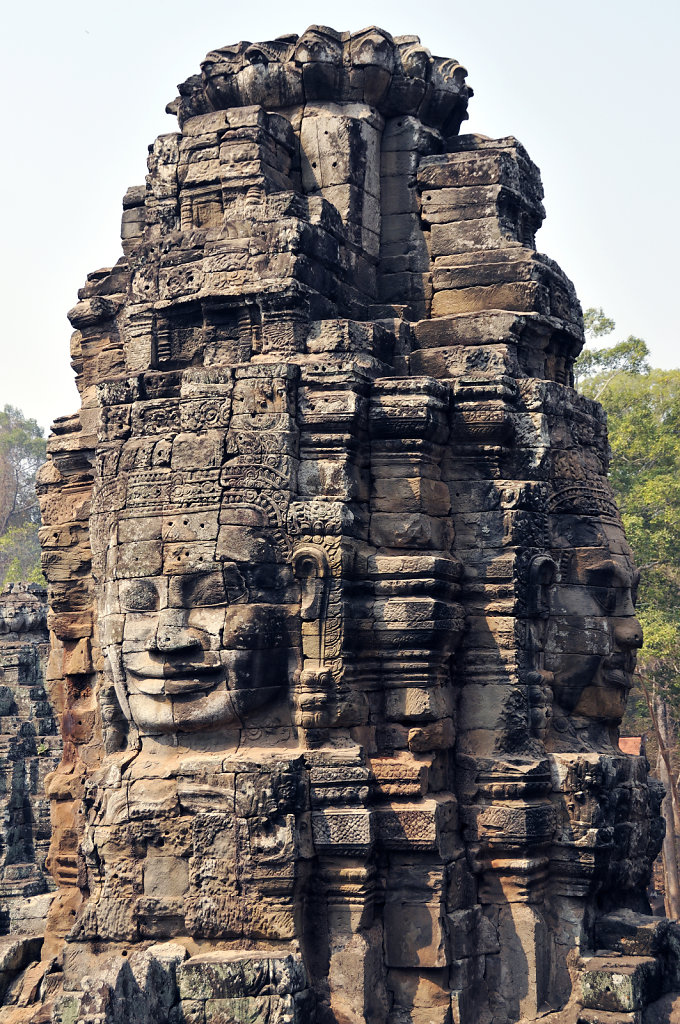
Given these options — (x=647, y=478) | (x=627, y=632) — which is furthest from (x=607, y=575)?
(x=647, y=478)

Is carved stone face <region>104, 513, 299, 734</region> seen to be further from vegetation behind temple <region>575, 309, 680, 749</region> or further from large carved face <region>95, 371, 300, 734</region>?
vegetation behind temple <region>575, 309, 680, 749</region>

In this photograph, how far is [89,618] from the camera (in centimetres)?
1309

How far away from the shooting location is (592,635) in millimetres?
11781

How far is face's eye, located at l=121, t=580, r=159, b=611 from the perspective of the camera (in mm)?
10734

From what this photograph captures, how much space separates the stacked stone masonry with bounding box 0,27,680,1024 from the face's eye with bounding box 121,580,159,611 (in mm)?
28

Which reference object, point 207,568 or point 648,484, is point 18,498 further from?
point 207,568

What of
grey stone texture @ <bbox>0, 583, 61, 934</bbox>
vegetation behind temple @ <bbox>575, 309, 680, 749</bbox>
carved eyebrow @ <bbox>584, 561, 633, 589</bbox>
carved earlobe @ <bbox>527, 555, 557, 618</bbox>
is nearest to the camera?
carved earlobe @ <bbox>527, 555, 557, 618</bbox>

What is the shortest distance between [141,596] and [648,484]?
16701 millimetres

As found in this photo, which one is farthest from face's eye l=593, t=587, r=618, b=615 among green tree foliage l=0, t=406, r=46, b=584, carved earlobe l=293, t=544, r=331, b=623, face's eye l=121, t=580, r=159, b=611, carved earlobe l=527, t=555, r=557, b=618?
green tree foliage l=0, t=406, r=46, b=584

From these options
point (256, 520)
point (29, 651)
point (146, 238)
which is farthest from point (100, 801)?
point (29, 651)

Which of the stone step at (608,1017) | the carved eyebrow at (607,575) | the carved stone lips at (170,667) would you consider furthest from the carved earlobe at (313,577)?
the stone step at (608,1017)

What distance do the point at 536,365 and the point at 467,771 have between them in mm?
3559

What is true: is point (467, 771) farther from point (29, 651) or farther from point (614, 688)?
point (29, 651)

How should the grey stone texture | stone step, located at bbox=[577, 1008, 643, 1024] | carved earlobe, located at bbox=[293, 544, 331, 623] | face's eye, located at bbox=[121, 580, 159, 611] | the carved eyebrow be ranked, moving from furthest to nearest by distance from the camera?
the grey stone texture → the carved eyebrow → face's eye, located at bbox=[121, 580, 159, 611] → carved earlobe, located at bbox=[293, 544, 331, 623] → stone step, located at bbox=[577, 1008, 643, 1024]
